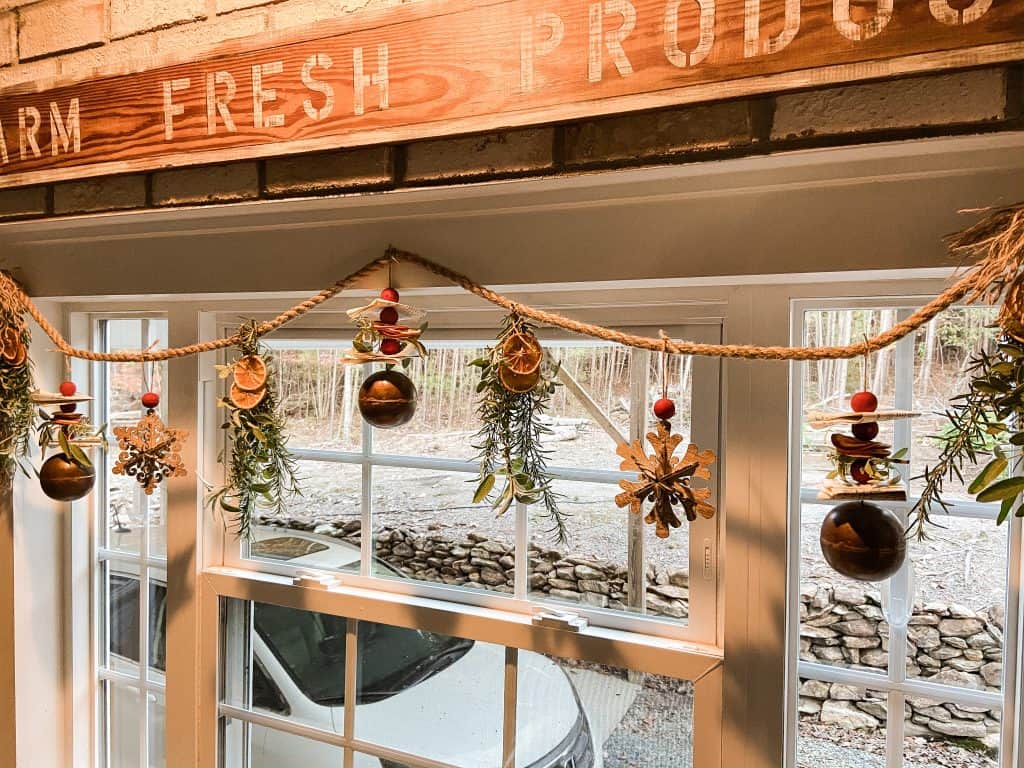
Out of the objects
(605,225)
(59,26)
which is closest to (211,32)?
(59,26)

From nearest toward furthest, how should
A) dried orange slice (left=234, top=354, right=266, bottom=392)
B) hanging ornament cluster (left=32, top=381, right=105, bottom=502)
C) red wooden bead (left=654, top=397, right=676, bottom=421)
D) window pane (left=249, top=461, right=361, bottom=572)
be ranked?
1. red wooden bead (left=654, top=397, right=676, bottom=421)
2. dried orange slice (left=234, top=354, right=266, bottom=392)
3. hanging ornament cluster (left=32, top=381, right=105, bottom=502)
4. window pane (left=249, top=461, right=361, bottom=572)

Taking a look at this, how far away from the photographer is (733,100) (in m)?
0.72

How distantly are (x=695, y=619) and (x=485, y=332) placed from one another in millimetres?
579

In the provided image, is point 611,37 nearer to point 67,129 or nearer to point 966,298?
point 966,298

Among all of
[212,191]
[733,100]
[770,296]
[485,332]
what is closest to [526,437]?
[485,332]

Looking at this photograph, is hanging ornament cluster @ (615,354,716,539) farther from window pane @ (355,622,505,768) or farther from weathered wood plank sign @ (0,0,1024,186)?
window pane @ (355,622,505,768)

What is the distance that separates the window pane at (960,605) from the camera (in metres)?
0.93

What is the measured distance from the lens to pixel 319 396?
4.50 feet

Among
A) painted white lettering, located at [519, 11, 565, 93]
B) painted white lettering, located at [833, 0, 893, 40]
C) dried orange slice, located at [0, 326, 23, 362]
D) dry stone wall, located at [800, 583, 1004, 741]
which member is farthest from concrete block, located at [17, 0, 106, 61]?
dry stone wall, located at [800, 583, 1004, 741]

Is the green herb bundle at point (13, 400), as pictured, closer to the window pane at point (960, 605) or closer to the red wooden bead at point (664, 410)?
the red wooden bead at point (664, 410)

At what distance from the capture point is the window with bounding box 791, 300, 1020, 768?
0.93 m

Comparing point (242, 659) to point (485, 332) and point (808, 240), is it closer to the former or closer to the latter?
point (485, 332)

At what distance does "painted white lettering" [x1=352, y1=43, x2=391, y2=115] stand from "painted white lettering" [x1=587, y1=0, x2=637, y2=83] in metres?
0.27

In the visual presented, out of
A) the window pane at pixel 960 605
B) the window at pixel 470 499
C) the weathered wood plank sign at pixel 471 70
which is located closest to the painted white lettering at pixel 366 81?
the weathered wood plank sign at pixel 471 70
